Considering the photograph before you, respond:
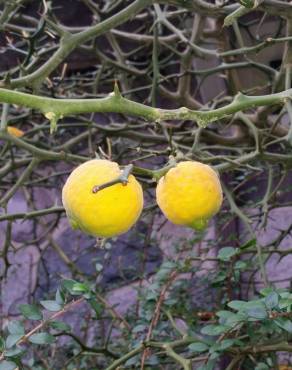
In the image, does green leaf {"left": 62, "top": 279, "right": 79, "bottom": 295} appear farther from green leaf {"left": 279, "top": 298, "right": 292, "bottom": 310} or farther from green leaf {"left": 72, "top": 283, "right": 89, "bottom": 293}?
green leaf {"left": 279, "top": 298, "right": 292, "bottom": 310}

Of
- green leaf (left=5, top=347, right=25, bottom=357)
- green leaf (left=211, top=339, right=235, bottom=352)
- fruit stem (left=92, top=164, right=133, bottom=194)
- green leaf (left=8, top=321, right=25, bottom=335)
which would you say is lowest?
green leaf (left=211, top=339, right=235, bottom=352)

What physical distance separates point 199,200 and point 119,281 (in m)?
1.39

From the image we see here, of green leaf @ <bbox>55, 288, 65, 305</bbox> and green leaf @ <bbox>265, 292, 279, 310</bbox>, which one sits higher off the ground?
green leaf @ <bbox>265, 292, 279, 310</bbox>

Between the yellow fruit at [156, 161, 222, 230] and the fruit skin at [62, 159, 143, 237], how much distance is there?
6 centimetres

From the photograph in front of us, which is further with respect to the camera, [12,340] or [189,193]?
[12,340]

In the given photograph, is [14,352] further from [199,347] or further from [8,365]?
[199,347]

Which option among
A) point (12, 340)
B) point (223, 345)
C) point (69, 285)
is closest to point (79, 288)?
point (69, 285)

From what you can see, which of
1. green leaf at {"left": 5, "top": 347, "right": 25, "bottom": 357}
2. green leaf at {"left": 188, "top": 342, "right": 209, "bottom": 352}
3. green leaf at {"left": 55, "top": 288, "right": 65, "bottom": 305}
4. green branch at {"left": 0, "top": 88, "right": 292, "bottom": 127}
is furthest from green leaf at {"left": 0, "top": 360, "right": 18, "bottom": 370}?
green branch at {"left": 0, "top": 88, "right": 292, "bottom": 127}

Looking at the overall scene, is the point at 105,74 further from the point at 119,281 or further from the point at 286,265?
the point at 286,265

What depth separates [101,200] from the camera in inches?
23.3

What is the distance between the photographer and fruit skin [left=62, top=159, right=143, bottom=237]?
0.59 m

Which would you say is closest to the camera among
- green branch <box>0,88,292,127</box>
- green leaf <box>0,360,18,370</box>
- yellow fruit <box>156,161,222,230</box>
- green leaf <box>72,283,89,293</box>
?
green branch <box>0,88,292,127</box>

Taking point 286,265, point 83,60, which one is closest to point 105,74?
point 83,60

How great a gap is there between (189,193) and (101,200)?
4.7 inches
